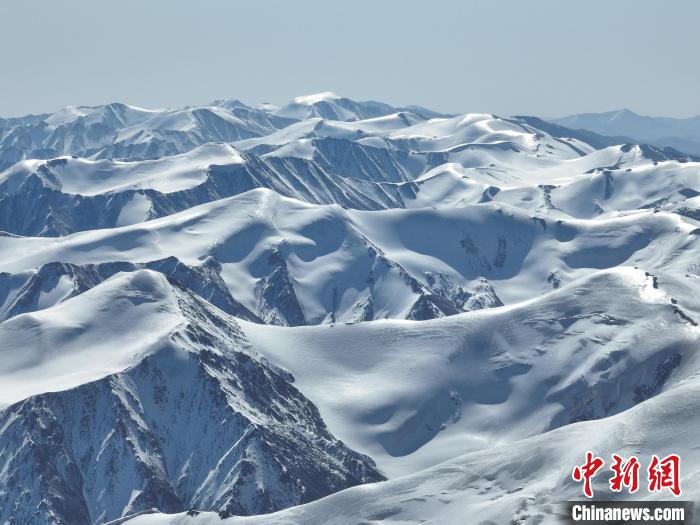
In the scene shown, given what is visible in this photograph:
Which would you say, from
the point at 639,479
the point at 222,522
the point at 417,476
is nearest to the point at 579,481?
the point at 639,479

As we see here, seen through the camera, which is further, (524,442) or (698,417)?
(524,442)

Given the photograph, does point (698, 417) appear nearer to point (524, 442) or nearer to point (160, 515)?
point (524, 442)

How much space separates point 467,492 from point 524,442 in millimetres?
12974

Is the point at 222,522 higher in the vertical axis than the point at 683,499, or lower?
lower

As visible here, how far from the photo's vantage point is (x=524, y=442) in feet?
585

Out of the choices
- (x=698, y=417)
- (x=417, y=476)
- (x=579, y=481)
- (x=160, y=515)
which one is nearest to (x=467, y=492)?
(x=417, y=476)

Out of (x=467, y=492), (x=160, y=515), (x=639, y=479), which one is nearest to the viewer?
(x=639, y=479)

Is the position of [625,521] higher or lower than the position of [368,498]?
higher

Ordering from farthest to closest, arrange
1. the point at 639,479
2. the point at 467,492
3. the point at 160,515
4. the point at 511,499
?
the point at 160,515, the point at 467,492, the point at 511,499, the point at 639,479

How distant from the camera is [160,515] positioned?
19338 cm

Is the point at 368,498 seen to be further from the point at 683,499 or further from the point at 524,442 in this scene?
the point at 683,499

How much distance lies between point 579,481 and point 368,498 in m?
36.4

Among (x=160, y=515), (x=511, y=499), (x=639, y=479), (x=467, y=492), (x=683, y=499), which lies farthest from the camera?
(x=160, y=515)

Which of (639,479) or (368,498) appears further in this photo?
(368,498)
